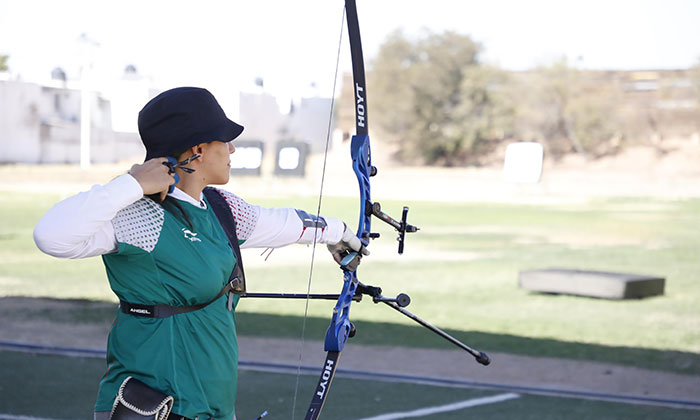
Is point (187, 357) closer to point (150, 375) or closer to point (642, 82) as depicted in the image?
point (150, 375)

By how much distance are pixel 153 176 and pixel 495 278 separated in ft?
31.4

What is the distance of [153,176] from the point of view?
1359mm

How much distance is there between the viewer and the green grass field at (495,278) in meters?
6.45

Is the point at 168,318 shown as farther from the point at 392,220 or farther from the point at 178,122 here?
the point at 392,220

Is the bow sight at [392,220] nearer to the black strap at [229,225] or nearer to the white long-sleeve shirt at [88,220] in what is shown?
the black strap at [229,225]

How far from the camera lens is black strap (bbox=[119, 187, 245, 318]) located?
1410 mm

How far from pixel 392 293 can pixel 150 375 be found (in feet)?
25.8

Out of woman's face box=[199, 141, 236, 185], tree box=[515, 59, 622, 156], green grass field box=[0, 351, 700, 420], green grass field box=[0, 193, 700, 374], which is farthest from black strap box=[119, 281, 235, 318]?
tree box=[515, 59, 622, 156]

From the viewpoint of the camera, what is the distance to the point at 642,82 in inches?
1086

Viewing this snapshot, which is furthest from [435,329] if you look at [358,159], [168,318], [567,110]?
[567,110]

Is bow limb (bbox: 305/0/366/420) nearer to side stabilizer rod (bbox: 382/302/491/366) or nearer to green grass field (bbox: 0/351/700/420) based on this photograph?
side stabilizer rod (bbox: 382/302/491/366)

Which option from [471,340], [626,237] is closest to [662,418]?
[471,340]

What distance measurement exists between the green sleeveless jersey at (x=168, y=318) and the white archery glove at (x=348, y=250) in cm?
40

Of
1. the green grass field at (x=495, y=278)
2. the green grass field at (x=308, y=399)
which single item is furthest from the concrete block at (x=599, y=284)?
the green grass field at (x=308, y=399)
